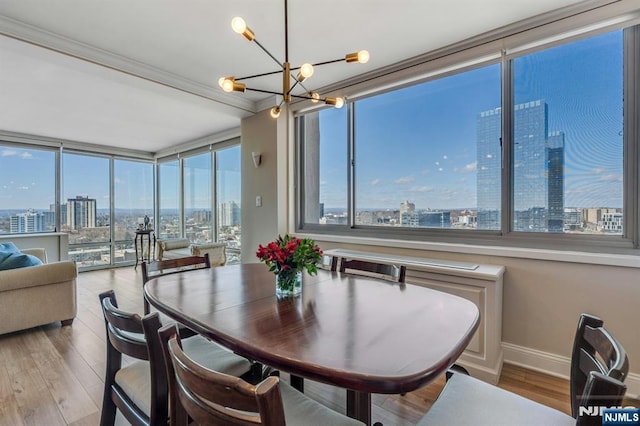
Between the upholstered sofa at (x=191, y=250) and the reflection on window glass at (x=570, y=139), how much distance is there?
394cm

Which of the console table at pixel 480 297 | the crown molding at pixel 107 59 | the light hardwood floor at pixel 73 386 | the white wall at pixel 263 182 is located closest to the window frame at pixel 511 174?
the console table at pixel 480 297

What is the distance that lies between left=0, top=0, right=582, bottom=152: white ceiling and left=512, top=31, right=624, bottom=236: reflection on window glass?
433 mm

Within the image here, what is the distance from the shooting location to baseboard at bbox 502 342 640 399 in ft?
7.06

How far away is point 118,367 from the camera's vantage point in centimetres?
138

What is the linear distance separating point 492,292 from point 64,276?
3.90m

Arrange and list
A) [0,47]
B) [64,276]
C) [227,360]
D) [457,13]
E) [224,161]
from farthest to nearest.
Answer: [224,161] < [64,276] < [0,47] < [457,13] < [227,360]

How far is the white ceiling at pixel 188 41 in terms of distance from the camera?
2.14 metres

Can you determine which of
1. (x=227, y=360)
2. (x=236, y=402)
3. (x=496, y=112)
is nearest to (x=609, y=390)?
(x=236, y=402)

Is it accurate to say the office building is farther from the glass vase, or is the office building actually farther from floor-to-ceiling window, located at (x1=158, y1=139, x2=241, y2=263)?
the glass vase

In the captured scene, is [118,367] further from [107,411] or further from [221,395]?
[221,395]

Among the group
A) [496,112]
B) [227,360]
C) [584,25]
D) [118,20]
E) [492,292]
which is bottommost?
[227,360]

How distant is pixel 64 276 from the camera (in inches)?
121

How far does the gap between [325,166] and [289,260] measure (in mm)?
2458

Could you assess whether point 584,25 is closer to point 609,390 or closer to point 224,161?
point 609,390
